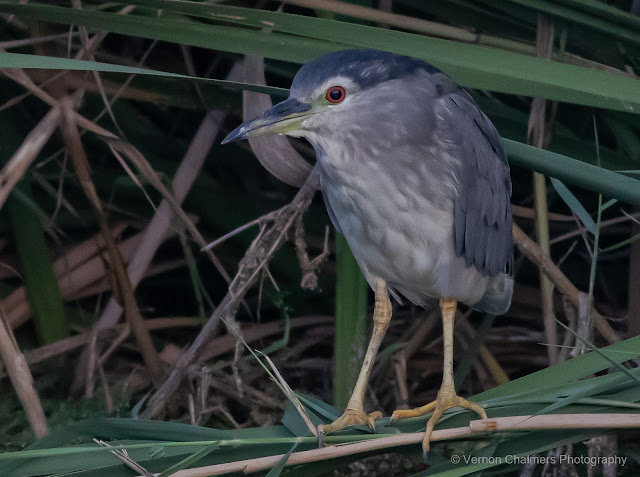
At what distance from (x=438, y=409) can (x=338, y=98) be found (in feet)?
2.03

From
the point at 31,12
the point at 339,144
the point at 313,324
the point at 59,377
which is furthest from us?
the point at 313,324

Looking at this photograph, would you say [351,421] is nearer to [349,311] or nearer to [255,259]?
[349,311]

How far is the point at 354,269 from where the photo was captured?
6.34 ft

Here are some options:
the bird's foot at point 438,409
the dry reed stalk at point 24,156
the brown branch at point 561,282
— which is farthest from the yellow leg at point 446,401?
the dry reed stalk at point 24,156

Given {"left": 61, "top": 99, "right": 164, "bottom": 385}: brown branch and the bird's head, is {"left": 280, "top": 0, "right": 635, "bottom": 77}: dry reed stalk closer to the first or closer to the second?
the bird's head

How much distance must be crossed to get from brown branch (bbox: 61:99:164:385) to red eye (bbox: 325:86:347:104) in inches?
32.3

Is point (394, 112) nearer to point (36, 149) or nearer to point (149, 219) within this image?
point (36, 149)

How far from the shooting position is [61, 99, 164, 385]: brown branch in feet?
6.73

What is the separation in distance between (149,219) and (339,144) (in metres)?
1.15

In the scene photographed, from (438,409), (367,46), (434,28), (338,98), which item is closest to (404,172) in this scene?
(338,98)

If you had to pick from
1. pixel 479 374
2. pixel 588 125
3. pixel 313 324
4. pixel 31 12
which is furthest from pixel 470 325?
pixel 31 12

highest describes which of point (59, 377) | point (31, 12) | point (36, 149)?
point (31, 12)

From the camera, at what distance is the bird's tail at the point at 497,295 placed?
76.0 inches

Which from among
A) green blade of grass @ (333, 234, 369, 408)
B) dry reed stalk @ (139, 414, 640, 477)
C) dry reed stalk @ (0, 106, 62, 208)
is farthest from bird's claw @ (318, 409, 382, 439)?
→ dry reed stalk @ (0, 106, 62, 208)
